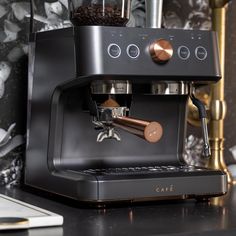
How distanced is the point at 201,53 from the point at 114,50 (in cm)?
17

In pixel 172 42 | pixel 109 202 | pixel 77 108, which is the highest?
pixel 172 42

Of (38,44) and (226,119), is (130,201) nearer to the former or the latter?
(38,44)

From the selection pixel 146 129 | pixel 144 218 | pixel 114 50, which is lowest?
pixel 144 218

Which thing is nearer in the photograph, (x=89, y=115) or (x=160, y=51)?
(x=160, y=51)

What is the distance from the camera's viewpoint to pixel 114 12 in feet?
3.64

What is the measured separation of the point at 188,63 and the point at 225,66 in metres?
0.55

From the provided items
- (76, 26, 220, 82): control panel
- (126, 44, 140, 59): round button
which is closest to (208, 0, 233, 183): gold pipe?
(76, 26, 220, 82): control panel

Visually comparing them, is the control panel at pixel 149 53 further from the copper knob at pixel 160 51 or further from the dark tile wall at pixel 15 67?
the dark tile wall at pixel 15 67

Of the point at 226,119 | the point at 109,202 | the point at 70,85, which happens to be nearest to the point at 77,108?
the point at 70,85

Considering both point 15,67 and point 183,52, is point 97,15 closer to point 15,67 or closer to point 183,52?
point 183,52

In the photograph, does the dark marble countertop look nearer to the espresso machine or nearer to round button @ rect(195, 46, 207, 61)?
the espresso machine

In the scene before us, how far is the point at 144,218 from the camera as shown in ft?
3.26

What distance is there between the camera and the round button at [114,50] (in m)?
1.03

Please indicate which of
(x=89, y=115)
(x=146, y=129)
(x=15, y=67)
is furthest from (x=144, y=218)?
(x=15, y=67)
